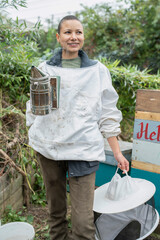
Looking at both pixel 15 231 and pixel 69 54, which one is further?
pixel 15 231

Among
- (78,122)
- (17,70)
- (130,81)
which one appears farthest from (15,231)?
(130,81)

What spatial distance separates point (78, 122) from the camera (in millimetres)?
1574

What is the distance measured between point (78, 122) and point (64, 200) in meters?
0.68

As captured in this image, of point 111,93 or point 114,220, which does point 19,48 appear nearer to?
point 111,93

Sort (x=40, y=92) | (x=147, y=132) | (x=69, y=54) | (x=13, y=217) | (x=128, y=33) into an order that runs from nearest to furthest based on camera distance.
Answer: (x=40, y=92), (x=69, y=54), (x=147, y=132), (x=13, y=217), (x=128, y=33)

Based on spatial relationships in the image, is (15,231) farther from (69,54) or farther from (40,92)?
(69,54)

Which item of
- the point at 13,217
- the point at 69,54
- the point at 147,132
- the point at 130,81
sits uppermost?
the point at 69,54

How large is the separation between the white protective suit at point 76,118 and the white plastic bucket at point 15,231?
703mm

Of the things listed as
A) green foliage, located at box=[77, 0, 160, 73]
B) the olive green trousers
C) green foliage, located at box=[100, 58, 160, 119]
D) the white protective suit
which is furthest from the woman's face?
green foliage, located at box=[77, 0, 160, 73]

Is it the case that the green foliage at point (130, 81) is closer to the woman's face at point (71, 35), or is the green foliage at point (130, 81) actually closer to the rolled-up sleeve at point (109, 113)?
the rolled-up sleeve at point (109, 113)

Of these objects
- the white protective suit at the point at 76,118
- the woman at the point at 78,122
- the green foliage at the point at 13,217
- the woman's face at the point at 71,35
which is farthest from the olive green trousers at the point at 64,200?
the woman's face at the point at 71,35

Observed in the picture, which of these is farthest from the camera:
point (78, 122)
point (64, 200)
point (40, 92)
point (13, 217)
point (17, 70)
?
point (17, 70)

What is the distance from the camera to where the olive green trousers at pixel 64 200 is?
1.59 m

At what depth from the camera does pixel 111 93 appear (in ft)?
5.53
